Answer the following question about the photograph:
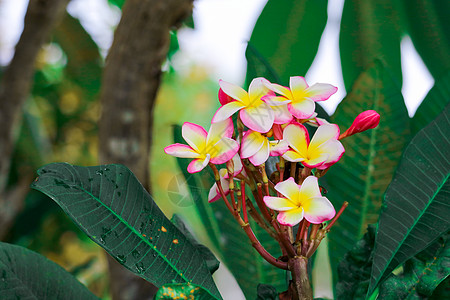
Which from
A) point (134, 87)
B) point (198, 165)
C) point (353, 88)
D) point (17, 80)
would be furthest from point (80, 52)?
point (198, 165)

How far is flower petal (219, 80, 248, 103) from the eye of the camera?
0.37 meters

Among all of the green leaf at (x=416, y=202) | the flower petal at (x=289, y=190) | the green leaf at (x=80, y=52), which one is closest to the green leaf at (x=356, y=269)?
the green leaf at (x=416, y=202)

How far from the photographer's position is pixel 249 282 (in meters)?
0.51

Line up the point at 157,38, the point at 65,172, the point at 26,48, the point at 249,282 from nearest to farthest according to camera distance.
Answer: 1. the point at 65,172
2. the point at 249,282
3. the point at 157,38
4. the point at 26,48

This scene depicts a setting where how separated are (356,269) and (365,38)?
1.63 ft

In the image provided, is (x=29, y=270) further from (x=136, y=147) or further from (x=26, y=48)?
(x=26, y=48)

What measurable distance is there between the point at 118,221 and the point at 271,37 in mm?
548

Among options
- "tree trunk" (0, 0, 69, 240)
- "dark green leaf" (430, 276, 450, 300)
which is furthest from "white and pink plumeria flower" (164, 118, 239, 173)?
"tree trunk" (0, 0, 69, 240)

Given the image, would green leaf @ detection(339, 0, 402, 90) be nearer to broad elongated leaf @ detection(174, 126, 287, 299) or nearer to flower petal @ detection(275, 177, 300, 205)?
broad elongated leaf @ detection(174, 126, 287, 299)

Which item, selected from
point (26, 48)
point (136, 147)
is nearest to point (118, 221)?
point (136, 147)

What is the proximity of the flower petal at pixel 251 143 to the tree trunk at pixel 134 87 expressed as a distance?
459 millimetres

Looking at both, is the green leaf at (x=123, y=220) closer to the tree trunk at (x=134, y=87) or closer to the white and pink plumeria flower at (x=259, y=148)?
the white and pink plumeria flower at (x=259, y=148)

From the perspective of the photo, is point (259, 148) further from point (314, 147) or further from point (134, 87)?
point (134, 87)

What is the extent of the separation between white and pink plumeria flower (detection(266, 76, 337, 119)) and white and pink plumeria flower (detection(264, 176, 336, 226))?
6 centimetres
